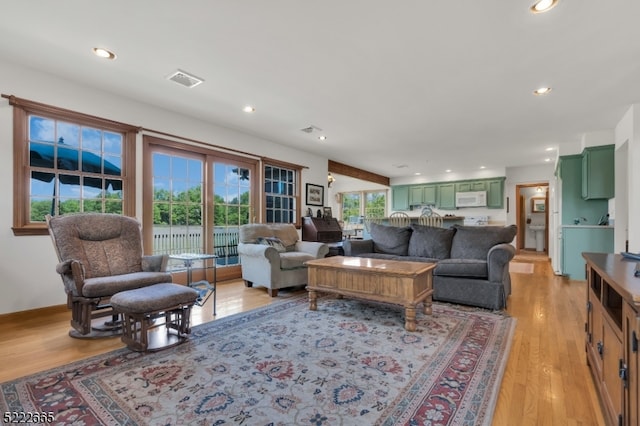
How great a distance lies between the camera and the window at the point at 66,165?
302cm

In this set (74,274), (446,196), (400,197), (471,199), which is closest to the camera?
(74,274)

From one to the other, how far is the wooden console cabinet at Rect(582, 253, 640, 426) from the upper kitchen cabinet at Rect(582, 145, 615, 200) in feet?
12.1

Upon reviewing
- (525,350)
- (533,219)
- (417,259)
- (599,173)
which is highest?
(599,173)

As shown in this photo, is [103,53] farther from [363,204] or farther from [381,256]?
[363,204]

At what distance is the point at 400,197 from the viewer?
9.94 m

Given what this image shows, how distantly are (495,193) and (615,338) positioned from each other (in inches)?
311

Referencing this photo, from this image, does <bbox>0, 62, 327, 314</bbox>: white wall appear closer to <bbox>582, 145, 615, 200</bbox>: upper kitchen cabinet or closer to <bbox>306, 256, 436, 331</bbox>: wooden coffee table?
<bbox>306, 256, 436, 331</bbox>: wooden coffee table

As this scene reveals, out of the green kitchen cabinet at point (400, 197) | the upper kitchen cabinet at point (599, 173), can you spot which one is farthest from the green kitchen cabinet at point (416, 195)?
the upper kitchen cabinet at point (599, 173)

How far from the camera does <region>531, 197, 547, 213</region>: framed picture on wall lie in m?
9.20

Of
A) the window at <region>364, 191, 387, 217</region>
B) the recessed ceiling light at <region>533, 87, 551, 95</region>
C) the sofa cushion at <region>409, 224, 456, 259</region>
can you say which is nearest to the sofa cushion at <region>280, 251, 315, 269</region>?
the sofa cushion at <region>409, 224, 456, 259</region>

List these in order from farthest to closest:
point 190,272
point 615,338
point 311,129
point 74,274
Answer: point 311,129
point 190,272
point 74,274
point 615,338

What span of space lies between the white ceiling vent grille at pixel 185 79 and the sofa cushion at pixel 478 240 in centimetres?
358

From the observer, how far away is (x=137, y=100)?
12.5ft

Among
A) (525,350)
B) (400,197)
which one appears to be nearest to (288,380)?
(525,350)
